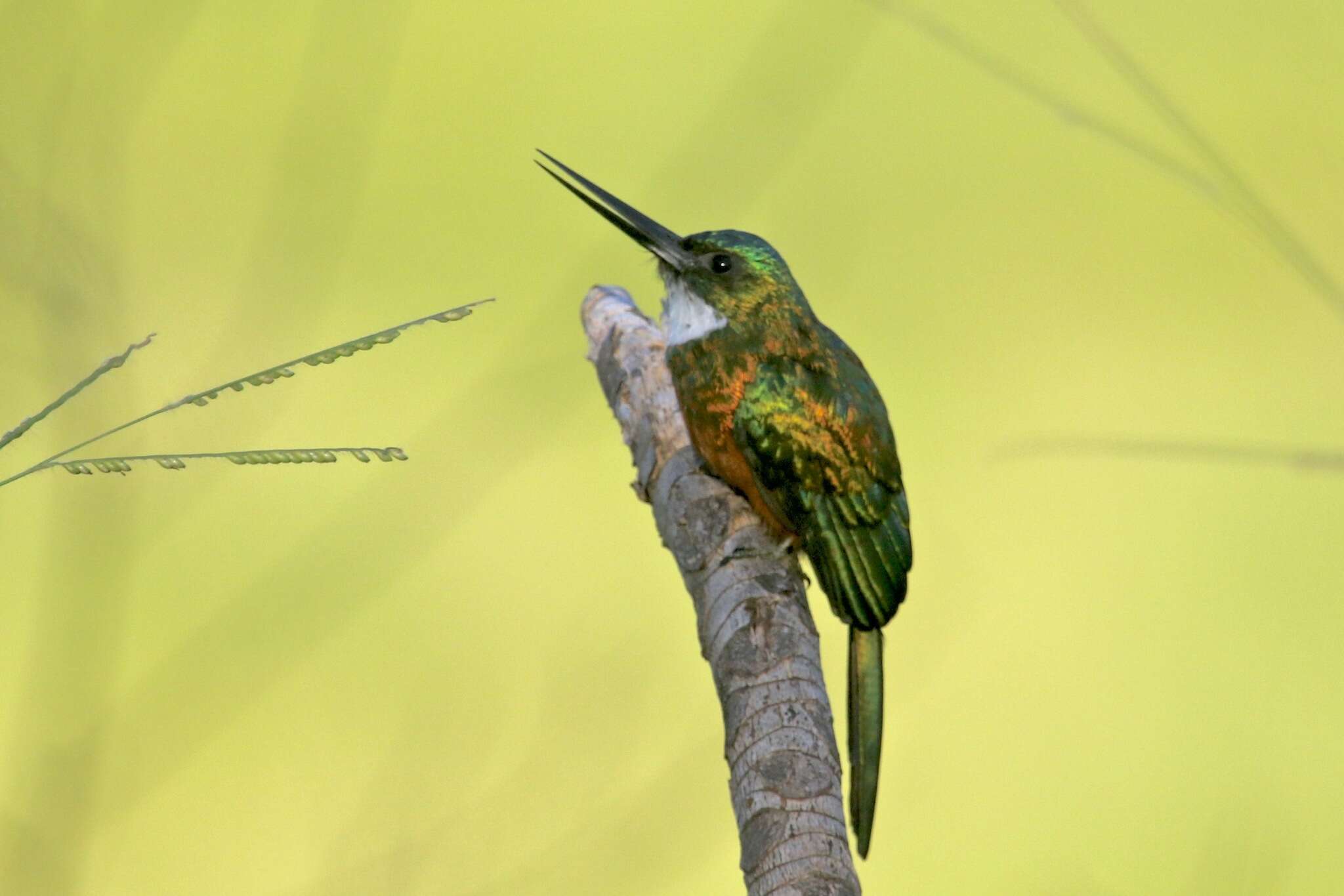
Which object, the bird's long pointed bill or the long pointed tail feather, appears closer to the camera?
the long pointed tail feather

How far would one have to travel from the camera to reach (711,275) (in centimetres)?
142

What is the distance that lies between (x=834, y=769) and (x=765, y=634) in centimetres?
16

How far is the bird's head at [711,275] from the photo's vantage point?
54.7 inches

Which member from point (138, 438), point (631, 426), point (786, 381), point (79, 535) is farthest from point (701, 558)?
point (79, 535)

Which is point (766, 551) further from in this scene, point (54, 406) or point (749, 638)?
point (54, 406)

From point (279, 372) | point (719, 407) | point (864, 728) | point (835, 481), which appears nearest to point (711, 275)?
point (719, 407)

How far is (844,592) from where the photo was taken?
1.18 m

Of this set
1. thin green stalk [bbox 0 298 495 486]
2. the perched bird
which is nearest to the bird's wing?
the perched bird

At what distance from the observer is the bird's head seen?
139cm

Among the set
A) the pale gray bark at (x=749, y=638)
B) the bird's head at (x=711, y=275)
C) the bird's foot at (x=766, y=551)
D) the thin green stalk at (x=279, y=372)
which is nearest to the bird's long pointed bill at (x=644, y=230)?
the bird's head at (x=711, y=275)

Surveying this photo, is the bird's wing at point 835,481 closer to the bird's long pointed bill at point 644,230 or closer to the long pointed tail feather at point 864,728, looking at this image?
the long pointed tail feather at point 864,728

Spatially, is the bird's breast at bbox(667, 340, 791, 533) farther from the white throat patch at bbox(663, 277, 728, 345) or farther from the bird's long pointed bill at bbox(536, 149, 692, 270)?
the bird's long pointed bill at bbox(536, 149, 692, 270)

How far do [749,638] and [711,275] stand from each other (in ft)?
1.82

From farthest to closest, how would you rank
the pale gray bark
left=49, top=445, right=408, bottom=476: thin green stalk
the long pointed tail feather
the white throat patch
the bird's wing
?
the white throat patch
the bird's wing
the long pointed tail feather
the pale gray bark
left=49, top=445, right=408, bottom=476: thin green stalk
